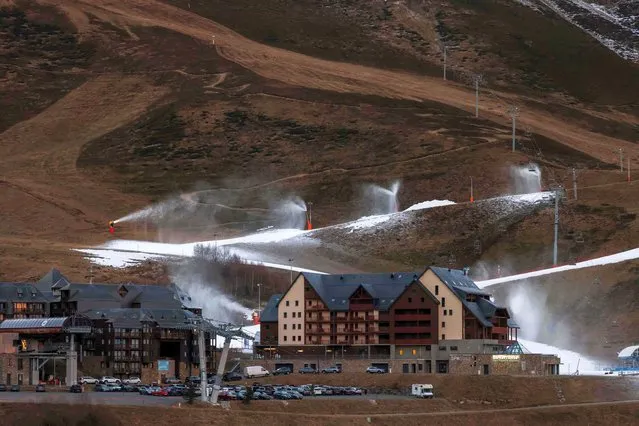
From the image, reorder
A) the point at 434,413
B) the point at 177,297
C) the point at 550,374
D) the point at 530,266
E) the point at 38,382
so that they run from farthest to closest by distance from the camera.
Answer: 1. the point at 530,266
2. the point at 177,297
3. the point at 550,374
4. the point at 38,382
5. the point at 434,413

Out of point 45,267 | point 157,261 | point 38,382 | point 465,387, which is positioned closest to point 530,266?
point 157,261

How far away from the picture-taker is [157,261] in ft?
643

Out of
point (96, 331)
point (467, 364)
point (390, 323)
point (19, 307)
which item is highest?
point (19, 307)

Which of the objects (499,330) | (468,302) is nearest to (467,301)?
(468,302)

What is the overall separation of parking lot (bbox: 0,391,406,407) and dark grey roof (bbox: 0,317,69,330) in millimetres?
11688

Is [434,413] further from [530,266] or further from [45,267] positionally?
[45,267]

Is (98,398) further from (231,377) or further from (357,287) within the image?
(357,287)

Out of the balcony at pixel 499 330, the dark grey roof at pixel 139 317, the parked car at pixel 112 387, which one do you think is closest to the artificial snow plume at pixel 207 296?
the dark grey roof at pixel 139 317

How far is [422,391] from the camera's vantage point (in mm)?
106375

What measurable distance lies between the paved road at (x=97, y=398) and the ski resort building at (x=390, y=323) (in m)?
27.2

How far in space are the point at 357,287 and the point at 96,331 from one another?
25.5 meters

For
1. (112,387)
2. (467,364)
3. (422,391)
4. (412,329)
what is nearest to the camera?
(112,387)

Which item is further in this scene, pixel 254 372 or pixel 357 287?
pixel 357 287

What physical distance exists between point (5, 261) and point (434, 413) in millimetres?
108203
